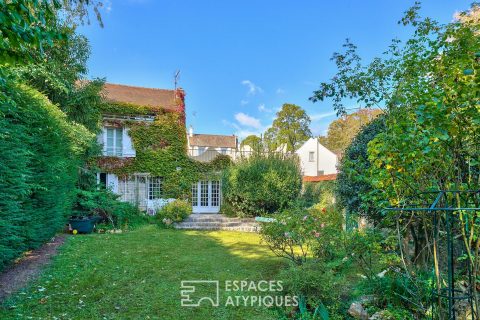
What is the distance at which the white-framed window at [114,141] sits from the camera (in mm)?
15578

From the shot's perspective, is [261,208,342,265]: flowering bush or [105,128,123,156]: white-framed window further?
[105,128,123,156]: white-framed window

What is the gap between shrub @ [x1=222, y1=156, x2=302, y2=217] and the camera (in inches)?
547

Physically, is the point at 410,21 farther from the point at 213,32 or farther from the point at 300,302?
the point at 213,32

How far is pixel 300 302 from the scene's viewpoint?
4.10 m

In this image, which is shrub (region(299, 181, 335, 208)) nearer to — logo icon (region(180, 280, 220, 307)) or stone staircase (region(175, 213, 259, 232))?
stone staircase (region(175, 213, 259, 232))

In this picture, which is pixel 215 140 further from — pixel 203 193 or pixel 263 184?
pixel 263 184

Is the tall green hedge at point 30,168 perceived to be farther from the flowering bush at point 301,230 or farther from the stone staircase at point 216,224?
the stone staircase at point 216,224

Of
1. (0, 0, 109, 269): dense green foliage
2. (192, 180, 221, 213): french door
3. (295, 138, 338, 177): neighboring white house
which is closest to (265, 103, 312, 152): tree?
(295, 138, 338, 177): neighboring white house

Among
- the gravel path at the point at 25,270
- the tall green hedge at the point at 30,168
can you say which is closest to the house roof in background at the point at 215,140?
the tall green hedge at the point at 30,168

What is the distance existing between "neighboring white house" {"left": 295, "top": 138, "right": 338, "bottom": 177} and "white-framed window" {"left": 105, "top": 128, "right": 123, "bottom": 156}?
19485mm

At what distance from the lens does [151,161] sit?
15.8 m

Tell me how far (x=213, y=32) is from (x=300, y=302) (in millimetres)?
8839

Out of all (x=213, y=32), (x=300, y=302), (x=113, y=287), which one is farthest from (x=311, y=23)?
(x=113, y=287)

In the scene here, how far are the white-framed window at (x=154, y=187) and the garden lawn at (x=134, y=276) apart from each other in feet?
20.4
